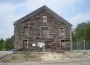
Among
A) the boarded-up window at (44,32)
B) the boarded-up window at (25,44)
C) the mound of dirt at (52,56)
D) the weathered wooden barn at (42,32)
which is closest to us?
the mound of dirt at (52,56)

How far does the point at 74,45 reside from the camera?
76.0 meters

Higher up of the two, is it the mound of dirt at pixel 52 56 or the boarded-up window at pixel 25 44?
the boarded-up window at pixel 25 44

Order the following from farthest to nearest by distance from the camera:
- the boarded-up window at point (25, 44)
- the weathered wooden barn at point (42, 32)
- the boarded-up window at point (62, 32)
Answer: the boarded-up window at point (62, 32) → the weathered wooden barn at point (42, 32) → the boarded-up window at point (25, 44)

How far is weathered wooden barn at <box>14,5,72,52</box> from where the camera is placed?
221ft

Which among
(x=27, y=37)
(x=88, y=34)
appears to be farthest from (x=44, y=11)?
(x=88, y=34)

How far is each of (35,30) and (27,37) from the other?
235cm

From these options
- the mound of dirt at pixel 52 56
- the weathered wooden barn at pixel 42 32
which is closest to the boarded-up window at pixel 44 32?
the weathered wooden barn at pixel 42 32

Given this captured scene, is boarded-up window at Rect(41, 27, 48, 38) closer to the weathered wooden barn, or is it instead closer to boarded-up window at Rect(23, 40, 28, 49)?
the weathered wooden barn

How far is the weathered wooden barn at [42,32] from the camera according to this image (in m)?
67.5

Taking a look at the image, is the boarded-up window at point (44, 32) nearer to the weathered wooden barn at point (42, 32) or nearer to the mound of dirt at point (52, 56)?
the weathered wooden barn at point (42, 32)

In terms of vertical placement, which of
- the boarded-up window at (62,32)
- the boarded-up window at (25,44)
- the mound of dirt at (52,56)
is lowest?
the mound of dirt at (52,56)

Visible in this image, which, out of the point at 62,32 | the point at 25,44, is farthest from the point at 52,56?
the point at 62,32

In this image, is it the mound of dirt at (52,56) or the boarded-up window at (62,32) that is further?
the boarded-up window at (62,32)

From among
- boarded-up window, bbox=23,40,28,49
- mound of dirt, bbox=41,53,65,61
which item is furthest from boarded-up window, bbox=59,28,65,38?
mound of dirt, bbox=41,53,65,61
